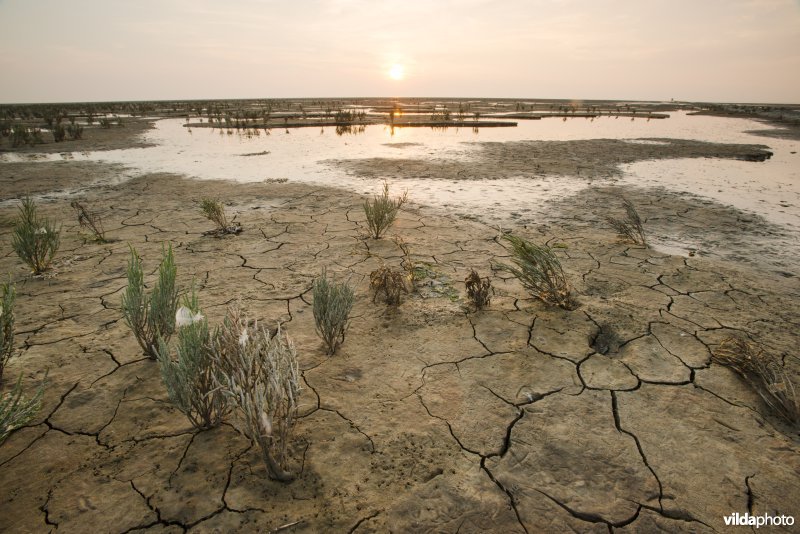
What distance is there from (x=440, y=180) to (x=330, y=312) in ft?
20.7

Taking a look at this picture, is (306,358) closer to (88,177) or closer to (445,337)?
(445,337)

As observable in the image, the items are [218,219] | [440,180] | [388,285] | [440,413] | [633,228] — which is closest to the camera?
[440,413]

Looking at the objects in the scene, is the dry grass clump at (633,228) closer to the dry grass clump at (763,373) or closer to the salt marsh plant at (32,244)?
the dry grass clump at (763,373)

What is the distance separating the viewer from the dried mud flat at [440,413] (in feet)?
5.32

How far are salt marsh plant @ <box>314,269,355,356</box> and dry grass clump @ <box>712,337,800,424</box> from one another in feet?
8.39

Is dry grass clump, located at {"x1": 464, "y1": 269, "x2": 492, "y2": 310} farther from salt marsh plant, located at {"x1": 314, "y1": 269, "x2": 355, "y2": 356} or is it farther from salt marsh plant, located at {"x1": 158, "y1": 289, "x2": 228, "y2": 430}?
salt marsh plant, located at {"x1": 158, "y1": 289, "x2": 228, "y2": 430}

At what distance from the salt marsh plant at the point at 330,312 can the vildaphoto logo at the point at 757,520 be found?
2.20 meters

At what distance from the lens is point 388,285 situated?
10.9 ft

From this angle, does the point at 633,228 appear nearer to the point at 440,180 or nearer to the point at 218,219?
the point at 440,180

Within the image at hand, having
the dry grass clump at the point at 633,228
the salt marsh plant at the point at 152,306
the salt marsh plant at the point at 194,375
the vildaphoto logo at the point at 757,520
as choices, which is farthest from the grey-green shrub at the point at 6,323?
the dry grass clump at the point at 633,228

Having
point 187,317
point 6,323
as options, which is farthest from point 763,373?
point 6,323

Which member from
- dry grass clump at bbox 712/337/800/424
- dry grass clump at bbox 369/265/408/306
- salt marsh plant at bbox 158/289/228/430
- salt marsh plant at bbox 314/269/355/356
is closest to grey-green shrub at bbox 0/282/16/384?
salt marsh plant at bbox 158/289/228/430

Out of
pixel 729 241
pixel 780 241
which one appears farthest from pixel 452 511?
pixel 780 241

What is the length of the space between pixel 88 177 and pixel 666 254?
35.9ft
